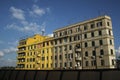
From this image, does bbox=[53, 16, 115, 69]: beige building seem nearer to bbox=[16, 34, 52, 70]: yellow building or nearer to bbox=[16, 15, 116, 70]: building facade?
bbox=[16, 15, 116, 70]: building facade

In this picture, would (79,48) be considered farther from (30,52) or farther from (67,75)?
(67,75)

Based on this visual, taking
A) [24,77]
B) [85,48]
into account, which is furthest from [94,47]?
[24,77]

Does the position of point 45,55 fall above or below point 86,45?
below

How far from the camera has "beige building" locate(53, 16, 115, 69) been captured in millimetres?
45312

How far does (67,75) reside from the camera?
1470 centimetres

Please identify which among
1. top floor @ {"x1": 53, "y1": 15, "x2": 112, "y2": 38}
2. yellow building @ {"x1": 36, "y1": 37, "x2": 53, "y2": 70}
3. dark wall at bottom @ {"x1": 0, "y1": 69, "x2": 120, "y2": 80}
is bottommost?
dark wall at bottom @ {"x1": 0, "y1": 69, "x2": 120, "y2": 80}

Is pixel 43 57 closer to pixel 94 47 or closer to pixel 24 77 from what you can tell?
pixel 94 47

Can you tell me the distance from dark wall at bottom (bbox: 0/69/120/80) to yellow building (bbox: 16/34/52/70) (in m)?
40.7

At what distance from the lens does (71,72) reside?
569 inches

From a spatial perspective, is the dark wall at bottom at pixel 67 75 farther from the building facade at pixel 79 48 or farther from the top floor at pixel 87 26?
the top floor at pixel 87 26

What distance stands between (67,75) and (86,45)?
3612cm

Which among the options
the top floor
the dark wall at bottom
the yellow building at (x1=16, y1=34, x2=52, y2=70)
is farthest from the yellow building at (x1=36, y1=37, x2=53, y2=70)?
the dark wall at bottom

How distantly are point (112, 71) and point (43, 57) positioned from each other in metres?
53.3

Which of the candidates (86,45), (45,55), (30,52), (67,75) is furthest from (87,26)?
(67,75)
